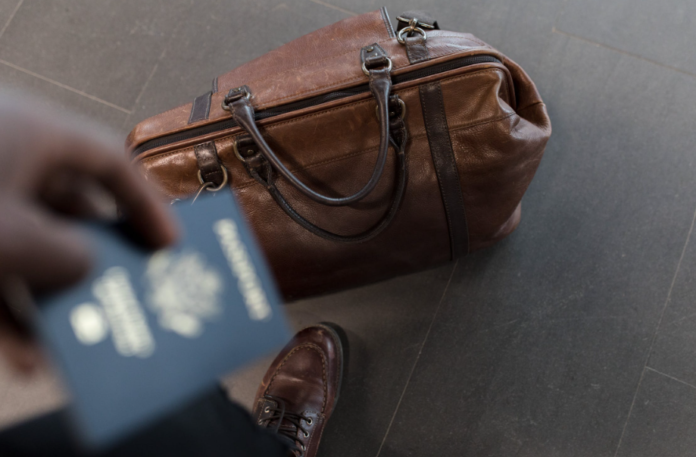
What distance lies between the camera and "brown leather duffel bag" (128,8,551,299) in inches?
28.0

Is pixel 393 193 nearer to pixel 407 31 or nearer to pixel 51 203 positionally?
pixel 407 31

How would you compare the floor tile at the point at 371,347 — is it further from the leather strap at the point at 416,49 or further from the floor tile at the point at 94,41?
the floor tile at the point at 94,41

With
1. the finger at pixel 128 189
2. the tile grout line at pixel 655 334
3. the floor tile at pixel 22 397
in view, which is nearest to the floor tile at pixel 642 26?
the tile grout line at pixel 655 334

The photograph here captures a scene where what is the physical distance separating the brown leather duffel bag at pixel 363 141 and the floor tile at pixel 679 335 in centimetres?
54

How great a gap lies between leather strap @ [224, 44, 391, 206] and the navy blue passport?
270 mm

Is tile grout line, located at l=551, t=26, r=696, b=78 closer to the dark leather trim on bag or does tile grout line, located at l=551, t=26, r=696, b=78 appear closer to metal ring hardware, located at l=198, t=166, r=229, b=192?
the dark leather trim on bag

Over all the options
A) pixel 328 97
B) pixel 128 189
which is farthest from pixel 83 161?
pixel 328 97

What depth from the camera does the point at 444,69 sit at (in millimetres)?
712

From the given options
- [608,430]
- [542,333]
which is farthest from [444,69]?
[608,430]

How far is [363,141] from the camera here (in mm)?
733

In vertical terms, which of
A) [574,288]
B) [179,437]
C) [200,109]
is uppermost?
[200,109]

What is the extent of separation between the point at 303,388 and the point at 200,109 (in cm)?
69

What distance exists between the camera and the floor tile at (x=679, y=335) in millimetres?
1001

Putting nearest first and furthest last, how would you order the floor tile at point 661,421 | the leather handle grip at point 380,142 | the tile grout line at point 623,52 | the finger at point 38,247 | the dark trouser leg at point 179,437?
the finger at point 38,247, the dark trouser leg at point 179,437, the leather handle grip at point 380,142, the floor tile at point 661,421, the tile grout line at point 623,52
